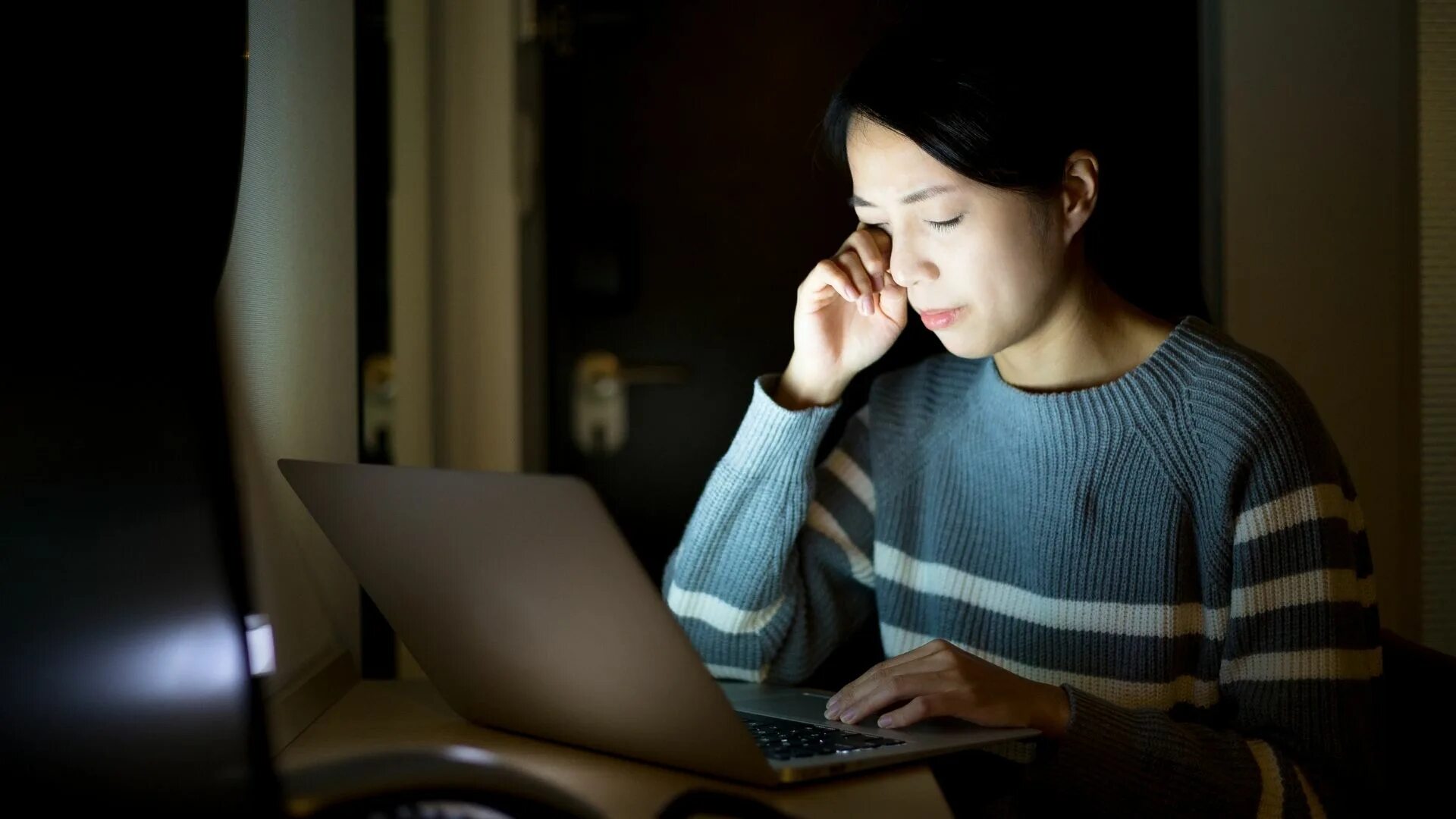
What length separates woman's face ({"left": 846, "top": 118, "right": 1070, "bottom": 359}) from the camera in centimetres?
98

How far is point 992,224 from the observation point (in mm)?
986

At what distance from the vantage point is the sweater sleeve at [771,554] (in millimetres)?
1073

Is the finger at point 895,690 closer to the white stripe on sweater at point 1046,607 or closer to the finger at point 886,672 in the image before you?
the finger at point 886,672

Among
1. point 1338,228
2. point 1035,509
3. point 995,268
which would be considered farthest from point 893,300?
point 1338,228

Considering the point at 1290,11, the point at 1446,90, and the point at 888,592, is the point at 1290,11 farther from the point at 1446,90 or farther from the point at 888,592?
the point at 888,592

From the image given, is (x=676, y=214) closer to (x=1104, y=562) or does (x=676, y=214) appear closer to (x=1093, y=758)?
(x=1104, y=562)

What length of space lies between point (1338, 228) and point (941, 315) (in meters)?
0.72

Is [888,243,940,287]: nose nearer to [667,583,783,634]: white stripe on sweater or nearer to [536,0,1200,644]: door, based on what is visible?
[667,583,783,634]: white stripe on sweater

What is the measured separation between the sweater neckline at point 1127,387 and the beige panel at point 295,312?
0.71 m

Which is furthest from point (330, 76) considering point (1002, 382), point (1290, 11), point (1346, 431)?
point (1346, 431)

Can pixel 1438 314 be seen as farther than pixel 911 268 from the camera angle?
Yes

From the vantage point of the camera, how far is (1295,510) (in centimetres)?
91

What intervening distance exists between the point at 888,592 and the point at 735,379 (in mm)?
614

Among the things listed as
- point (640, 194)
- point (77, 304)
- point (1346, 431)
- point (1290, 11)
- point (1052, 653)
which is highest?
point (1290, 11)
